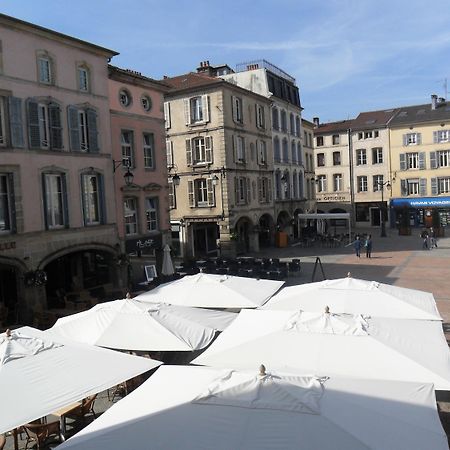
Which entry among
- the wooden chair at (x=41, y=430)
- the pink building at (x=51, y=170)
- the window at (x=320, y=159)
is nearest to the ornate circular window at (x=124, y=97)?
the pink building at (x=51, y=170)

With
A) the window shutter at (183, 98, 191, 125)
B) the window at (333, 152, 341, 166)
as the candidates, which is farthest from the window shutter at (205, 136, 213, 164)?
the window at (333, 152, 341, 166)

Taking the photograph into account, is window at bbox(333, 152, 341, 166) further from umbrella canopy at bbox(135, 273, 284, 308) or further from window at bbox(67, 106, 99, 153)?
umbrella canopy at bbox(135, 273, 284, 308)

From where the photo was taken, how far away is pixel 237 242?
33.7 meters

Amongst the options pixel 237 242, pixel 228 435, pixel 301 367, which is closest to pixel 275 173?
pixel 237 242

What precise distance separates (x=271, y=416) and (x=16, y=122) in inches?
562

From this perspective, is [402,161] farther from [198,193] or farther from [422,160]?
[198,193]

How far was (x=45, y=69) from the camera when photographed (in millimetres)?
17156

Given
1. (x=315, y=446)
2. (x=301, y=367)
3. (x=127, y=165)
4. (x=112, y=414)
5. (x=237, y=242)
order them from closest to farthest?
(x=315, y=446)
(x=112, y=414)
(x=301, y=367)
(x=127, y=165)
(x=237, y=242)

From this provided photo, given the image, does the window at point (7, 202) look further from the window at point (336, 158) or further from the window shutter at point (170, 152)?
the window at point (336, 158)

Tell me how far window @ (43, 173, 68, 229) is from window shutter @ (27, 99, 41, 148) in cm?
116

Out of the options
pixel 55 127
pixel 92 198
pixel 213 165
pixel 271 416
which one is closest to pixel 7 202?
pixel 55 127

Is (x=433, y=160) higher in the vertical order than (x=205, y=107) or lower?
lower

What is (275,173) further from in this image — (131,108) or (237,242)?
(131,108)

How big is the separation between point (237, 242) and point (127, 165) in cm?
1420
